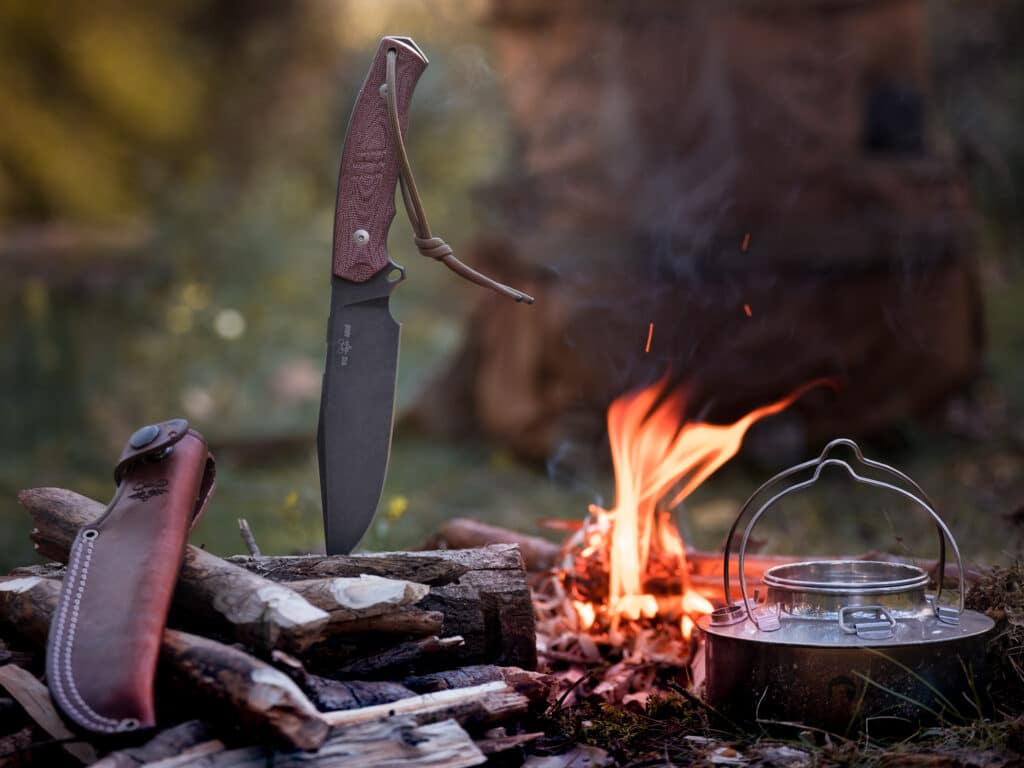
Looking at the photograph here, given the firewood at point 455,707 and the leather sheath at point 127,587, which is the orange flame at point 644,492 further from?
the leather sheath at point 127,587

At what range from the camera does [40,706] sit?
2.64 meters

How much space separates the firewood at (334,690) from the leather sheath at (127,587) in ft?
0.99

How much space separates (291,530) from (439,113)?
32.8ft

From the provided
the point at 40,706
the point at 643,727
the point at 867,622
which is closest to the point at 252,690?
the point at 40,706

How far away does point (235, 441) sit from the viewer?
27.3ft

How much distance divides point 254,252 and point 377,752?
8.53 metres

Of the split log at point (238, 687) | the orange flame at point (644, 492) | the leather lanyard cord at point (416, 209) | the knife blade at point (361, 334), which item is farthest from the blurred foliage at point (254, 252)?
the split log at point (238, 687)

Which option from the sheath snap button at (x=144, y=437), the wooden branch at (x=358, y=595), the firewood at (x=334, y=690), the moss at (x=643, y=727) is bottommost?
the moss at (x=643, y=727)

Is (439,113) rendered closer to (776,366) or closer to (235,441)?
(235,441)

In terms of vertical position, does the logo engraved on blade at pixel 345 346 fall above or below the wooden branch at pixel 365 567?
above

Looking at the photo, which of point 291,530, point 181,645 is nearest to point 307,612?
point 181,645

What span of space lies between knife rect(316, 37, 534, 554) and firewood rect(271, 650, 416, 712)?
0.70 m

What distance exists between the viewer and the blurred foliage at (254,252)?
273 inches

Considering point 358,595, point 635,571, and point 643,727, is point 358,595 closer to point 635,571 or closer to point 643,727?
point 643,727
